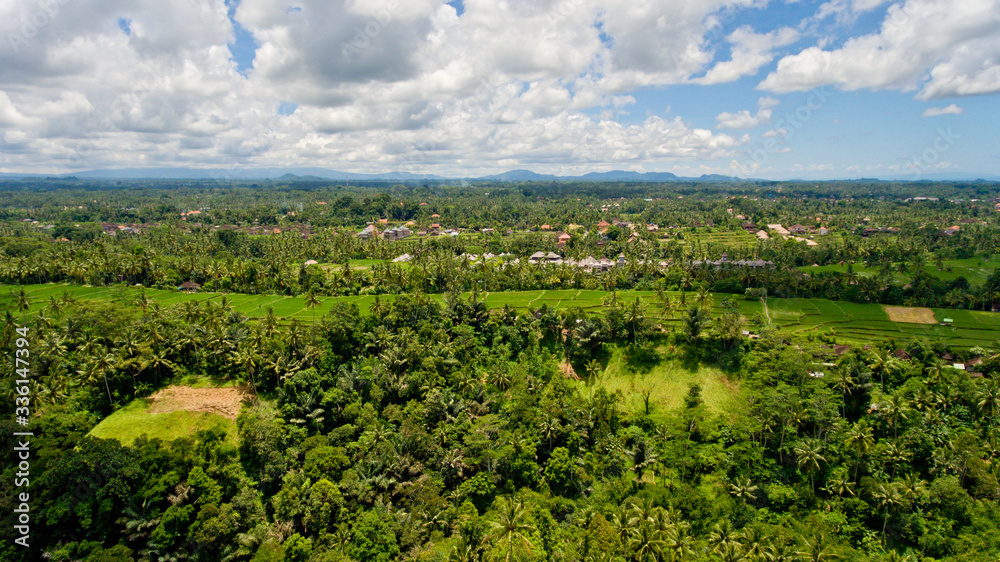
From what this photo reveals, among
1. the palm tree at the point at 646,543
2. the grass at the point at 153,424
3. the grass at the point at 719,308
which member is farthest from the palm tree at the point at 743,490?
the grass at the point at 153,424

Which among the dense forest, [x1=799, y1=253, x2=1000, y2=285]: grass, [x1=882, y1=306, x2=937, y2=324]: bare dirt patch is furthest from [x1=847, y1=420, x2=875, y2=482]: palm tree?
[x1=799, y1=253, x2=1000, y2=285]: grass

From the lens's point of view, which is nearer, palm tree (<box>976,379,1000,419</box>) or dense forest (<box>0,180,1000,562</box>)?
dense forest (<box>0,180,1000,562</box>)

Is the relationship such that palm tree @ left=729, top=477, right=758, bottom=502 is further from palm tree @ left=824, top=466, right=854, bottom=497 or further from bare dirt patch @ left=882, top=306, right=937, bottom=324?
bare dirt patch @ left=882, top=306, right=937, bottom=324

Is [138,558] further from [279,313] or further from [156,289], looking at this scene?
[156,289]

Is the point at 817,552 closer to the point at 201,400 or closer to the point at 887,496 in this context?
the point at 887,496

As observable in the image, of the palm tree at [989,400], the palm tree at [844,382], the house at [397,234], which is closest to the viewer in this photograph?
the palm tree at [989,400]

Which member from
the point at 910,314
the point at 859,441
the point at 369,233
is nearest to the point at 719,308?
the point at 910,314

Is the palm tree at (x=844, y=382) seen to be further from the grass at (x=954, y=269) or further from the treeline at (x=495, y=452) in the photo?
the grass at (x=954, y=269)
